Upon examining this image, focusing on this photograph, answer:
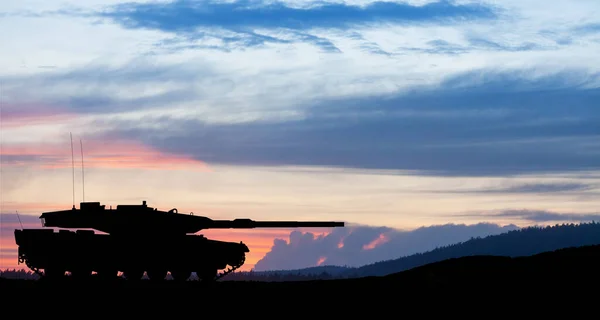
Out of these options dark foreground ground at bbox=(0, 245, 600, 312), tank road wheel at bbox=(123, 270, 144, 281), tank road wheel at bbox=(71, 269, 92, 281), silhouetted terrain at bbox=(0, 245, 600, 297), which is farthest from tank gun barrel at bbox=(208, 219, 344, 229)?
dark foreground ground at bbox=(0, 245, 600, 312)

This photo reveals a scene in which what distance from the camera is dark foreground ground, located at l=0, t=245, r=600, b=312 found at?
30922 mm

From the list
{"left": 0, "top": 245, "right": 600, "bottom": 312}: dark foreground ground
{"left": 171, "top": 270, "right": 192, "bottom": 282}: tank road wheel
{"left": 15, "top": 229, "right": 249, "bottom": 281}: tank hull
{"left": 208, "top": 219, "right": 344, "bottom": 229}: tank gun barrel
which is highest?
{"left": 208, "top": 219, "right": 344, "bottom": 229}: tank gun barrel

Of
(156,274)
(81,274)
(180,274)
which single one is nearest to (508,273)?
(180,274)

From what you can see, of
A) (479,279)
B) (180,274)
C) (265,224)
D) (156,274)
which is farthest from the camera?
(265,224)

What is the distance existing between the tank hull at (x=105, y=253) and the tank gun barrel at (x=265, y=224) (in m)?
1.80

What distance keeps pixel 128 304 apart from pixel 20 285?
28.0ft

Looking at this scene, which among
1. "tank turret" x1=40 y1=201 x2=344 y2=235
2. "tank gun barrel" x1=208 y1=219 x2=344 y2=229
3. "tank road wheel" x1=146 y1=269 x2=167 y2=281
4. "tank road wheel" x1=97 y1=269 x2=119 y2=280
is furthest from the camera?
"tank gun barrel" x1=208 y1=219 x2=344 y2=229

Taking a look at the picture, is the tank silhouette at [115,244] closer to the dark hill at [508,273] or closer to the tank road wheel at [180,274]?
the tank road wheel at [180,274]

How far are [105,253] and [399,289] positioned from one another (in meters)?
19.9

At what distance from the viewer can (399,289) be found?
3228 centimetres

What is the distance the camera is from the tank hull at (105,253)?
4747 centimetres

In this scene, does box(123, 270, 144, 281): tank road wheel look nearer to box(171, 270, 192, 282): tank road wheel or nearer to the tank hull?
the tank hull

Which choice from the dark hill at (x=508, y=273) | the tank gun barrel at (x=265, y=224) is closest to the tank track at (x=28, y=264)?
the tank gun barrel at (x=265, y=224)

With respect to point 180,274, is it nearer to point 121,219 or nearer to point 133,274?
point 133,274
